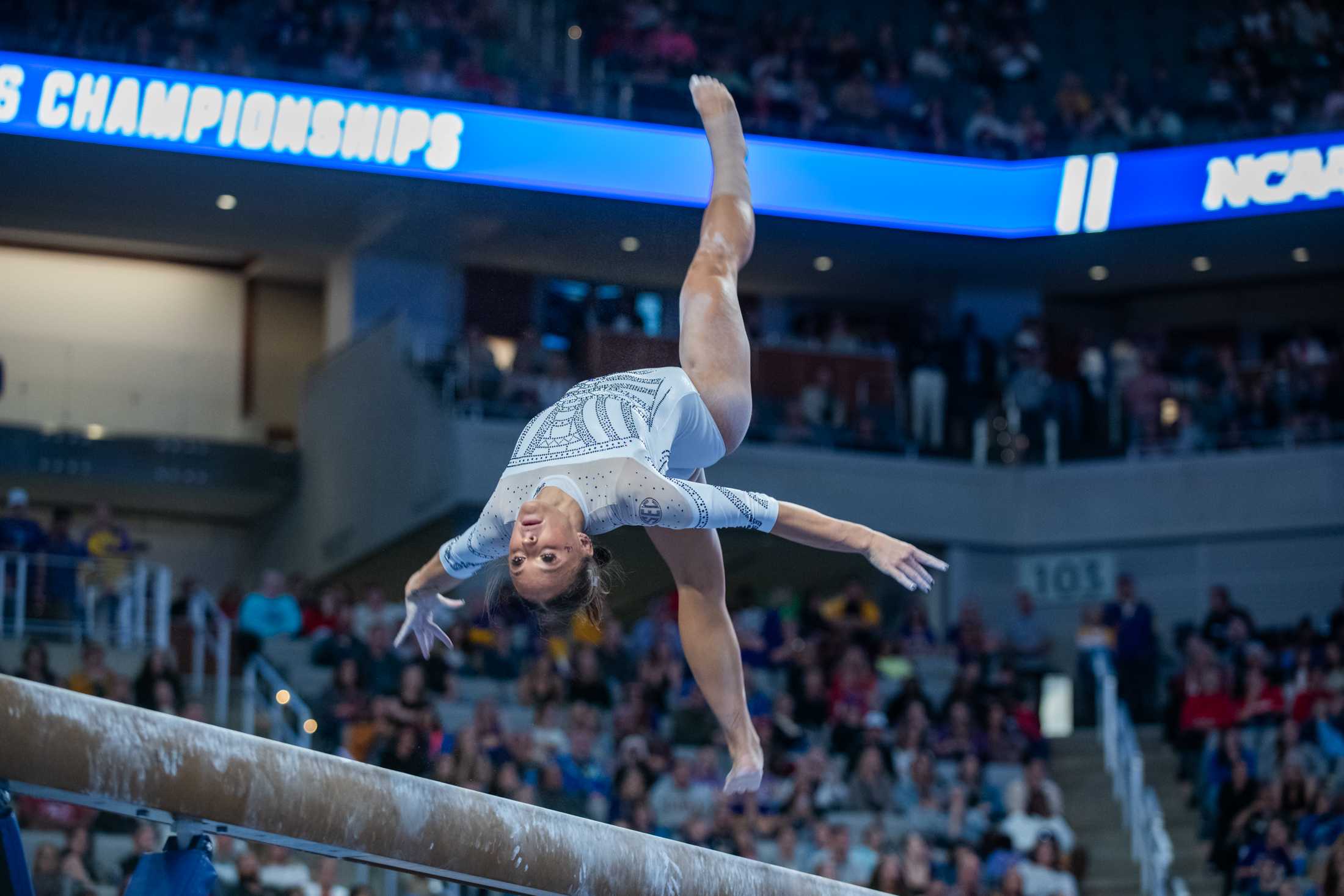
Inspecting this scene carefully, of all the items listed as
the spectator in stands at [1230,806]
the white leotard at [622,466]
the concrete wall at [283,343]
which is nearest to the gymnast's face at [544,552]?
the white leotard at [622,466]

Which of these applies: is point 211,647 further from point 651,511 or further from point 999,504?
point 651,511

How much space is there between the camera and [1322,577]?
18344 mm

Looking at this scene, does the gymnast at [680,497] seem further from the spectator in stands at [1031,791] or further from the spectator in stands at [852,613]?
the spectator in stands at [852,613]

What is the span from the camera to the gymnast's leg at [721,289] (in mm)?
6211

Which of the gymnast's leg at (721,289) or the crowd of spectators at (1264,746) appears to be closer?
the gymnast's leg at (721,289)

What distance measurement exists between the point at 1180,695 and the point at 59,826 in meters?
8.31

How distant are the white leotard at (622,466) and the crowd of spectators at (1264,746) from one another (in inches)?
246

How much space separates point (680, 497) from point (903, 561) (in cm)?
69

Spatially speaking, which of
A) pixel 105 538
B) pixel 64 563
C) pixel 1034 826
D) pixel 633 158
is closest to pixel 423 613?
pixel 1034 826

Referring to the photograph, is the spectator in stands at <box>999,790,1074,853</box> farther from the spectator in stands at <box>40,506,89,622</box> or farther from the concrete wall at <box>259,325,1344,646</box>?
the spectator in stands at <box>40,506,89,622</box>

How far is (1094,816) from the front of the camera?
46.4 ft

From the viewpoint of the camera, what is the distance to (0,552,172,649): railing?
1281cm

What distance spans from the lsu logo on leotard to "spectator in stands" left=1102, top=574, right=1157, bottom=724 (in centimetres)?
1076

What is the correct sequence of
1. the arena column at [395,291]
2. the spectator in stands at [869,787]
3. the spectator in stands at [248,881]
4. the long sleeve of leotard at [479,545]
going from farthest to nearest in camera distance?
the arena column at [395,291] → the spectator in stands at [869,787] → the spectator in stands at [248,881] → the long sleeve of leotard at [479,545]
